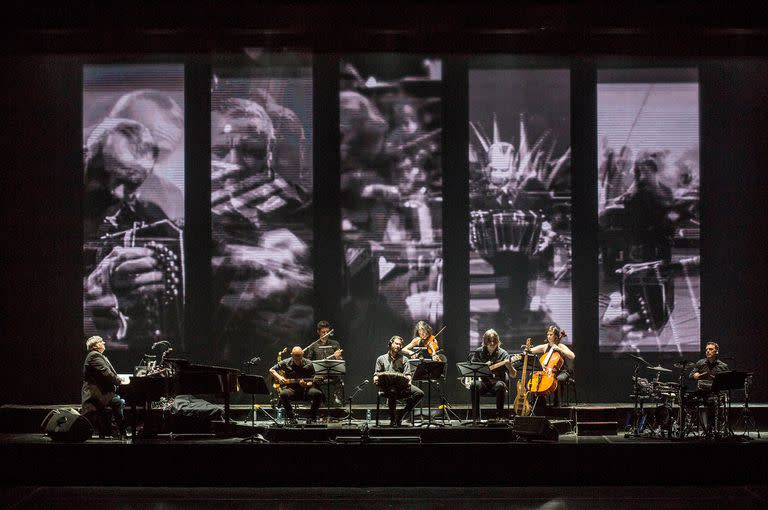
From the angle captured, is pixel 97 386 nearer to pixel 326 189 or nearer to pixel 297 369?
pixel 297 369

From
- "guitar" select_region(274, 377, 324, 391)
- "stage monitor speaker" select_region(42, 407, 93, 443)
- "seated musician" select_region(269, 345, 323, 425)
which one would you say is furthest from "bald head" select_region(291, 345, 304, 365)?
"stage monitor speaker" select_region(42, 407, 93, 443)

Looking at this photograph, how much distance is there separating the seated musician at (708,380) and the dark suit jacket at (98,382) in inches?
294

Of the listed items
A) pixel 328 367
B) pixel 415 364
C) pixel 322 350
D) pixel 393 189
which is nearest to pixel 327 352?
pixel 322 350

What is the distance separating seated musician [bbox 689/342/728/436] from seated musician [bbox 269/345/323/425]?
4957mm

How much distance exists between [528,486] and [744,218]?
6025 mm

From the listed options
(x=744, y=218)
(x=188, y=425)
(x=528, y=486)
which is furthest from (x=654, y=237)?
(x=188, y=425)

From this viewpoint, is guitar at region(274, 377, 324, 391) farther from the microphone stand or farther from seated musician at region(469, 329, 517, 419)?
seated musician at region(469, 329, 517, 419)

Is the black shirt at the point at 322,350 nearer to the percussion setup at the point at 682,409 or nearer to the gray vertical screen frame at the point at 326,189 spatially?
the gray vertical screen frame at the point at 326,189

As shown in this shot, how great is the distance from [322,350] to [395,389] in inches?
66.9

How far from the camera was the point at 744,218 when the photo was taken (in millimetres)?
13875

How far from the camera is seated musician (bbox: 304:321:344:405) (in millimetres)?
12688

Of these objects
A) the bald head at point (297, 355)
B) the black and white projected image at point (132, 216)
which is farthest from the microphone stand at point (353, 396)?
the black and white projected image at point (132, 216)

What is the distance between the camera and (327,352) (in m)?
12.9

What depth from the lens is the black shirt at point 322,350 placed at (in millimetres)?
12844
